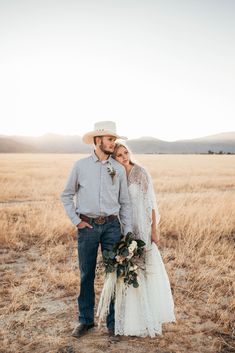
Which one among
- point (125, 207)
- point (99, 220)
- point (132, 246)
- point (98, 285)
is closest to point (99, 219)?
point (99, 220)

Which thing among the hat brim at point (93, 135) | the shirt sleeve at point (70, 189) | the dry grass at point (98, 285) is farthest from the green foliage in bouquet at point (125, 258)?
the hat brim at point (93, 135)

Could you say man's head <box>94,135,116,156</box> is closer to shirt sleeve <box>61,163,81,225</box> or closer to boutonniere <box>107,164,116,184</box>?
boutonniere <box>107,164,116,184</box>

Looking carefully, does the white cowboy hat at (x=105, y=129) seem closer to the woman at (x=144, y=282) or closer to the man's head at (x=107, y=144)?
the man's head at (x=107, y=144)

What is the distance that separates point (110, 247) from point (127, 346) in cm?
99

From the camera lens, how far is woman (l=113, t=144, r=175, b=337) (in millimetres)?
3924

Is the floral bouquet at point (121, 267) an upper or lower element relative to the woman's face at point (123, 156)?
lower

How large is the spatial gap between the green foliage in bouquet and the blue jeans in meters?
0.12

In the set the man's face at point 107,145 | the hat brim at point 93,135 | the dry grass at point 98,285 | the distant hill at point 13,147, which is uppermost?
the distant hill at point 13,147

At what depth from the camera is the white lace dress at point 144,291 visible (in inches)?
154

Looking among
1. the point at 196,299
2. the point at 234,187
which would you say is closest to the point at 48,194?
the point at 234,187

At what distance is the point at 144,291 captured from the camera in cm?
394

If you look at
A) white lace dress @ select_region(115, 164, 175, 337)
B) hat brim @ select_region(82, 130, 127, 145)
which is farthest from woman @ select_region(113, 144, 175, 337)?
hat brim @ select_region(82, 130, 127, 145)

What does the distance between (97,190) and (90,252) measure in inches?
25.3

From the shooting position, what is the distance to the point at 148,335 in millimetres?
3982
